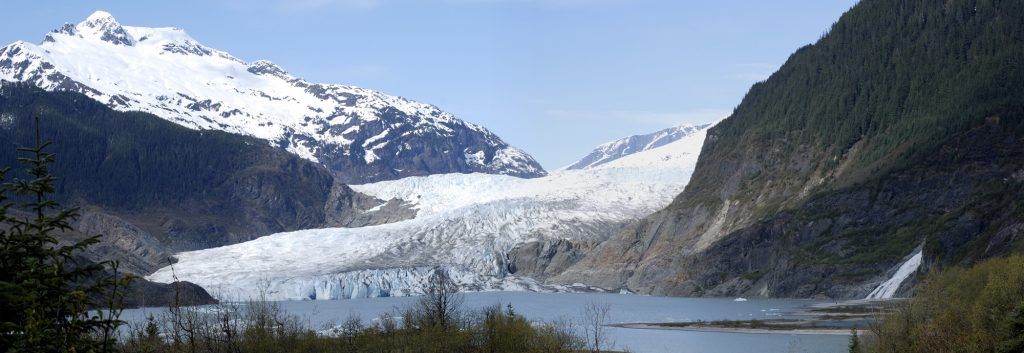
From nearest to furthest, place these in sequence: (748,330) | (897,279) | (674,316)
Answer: (748,330)
(674,316)
(897,279)

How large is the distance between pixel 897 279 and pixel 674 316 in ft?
92.9

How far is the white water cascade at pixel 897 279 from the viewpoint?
149 m

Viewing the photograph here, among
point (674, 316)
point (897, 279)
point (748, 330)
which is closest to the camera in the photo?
point (748, 330)

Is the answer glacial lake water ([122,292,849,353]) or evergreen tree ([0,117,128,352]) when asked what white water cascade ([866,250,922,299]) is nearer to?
glacial lake water ([122,292,849,353])

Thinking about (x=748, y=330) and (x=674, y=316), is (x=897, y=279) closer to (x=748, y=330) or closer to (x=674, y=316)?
(x=674, y=316)

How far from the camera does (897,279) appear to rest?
497 ft

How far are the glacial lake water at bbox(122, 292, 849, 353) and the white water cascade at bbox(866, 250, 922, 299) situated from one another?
354 inches

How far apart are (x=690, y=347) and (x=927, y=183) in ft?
294

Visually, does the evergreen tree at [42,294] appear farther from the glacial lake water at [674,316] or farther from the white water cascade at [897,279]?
the white water cascade at [897,279]

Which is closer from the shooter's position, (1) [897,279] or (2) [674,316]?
(2) [674,316]

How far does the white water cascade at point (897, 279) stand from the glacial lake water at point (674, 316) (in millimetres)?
8992

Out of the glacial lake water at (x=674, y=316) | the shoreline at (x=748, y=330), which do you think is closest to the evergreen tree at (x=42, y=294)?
the glacial lake water at (x=674, y=316)

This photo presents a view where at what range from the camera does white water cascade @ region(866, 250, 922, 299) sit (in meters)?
149

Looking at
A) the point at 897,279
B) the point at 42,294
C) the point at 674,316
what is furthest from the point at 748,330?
the point at 42,294
